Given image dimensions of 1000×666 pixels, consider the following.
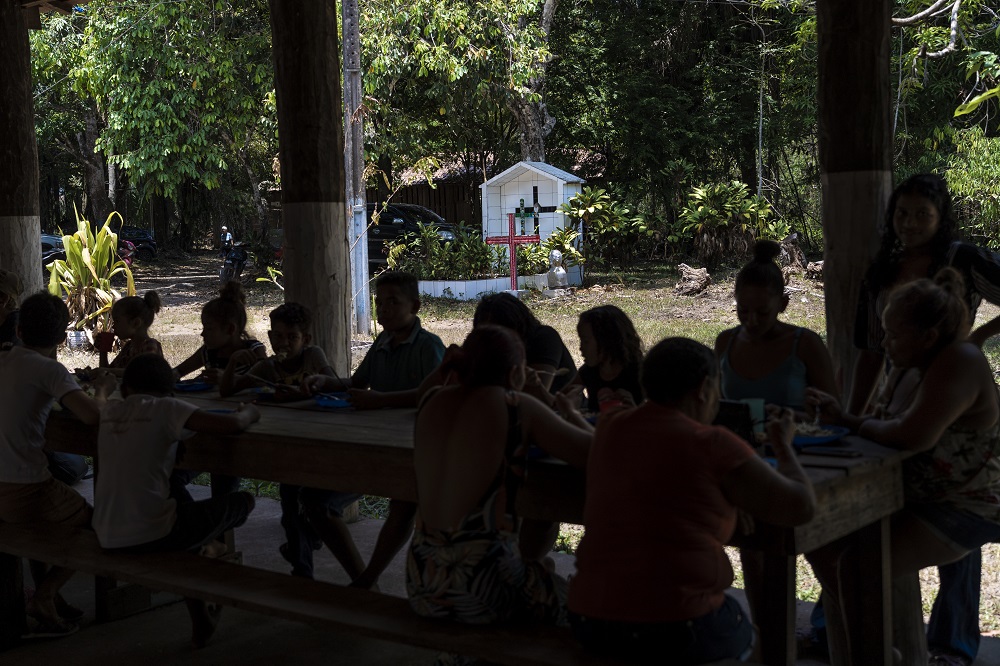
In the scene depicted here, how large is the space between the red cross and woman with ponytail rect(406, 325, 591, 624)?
14.1 meters

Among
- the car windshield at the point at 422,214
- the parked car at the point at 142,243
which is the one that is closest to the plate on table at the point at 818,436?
the car windshield at the point at 422,214

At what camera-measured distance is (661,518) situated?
253cm

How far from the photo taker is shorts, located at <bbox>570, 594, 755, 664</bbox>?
2.58 meters

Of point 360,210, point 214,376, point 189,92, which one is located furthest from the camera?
point 189,92

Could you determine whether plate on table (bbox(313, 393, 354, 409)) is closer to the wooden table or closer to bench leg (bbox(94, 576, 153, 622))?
the wooden table

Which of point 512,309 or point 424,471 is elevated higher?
point 512,309

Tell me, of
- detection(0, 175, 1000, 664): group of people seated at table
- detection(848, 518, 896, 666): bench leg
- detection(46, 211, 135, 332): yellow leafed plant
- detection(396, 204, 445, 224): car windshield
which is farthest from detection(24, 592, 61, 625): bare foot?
detection(396, 204, 445, 224): car windshield

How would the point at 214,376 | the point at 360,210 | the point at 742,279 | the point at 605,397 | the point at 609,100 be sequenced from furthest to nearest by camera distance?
the point at 609,100 < the point at 360,210 < the point at 214,376 < the point at 742,279 < the point at 605,397

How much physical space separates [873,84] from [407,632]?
2.72 metres

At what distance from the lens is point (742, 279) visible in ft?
12.8

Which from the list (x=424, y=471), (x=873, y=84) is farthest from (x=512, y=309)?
(x=873, y=84)

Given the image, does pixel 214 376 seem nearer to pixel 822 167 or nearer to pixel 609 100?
pixel 822 167

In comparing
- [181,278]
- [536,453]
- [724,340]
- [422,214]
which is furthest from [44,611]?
[181,278]

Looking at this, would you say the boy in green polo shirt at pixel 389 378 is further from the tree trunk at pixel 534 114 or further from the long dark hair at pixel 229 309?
the tree trunk at pixel 534 114
